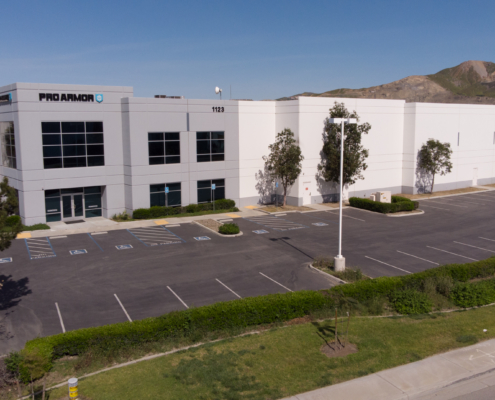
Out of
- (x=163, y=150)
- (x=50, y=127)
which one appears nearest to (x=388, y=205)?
(x=163, y=150)

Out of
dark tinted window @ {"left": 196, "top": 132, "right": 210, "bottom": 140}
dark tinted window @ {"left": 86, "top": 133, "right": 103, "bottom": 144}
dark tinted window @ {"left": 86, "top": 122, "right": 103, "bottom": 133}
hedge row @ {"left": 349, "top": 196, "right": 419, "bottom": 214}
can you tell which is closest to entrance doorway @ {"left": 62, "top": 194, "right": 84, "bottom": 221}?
dark tinted window @ {"left": 86, "top": 133, "right": 103, "bottom": 144}

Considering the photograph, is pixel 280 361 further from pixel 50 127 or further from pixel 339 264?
pixel 50 127

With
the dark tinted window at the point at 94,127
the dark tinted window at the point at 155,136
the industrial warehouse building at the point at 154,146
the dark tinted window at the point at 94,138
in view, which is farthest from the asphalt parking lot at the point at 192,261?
the dark tinted window at the point at 94,127

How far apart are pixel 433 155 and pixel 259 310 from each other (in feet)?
114

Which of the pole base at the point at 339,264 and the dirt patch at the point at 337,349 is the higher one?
the pole base at the point at 339,264

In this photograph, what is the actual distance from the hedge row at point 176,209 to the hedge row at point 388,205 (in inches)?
421

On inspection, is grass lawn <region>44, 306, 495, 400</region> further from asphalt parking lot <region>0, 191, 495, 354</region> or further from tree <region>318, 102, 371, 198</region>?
tree <region>318, 102, 371, 198</region>

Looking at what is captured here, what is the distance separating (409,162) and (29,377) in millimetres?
40245

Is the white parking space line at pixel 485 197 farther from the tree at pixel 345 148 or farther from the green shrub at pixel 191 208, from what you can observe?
the green shrub at pixel 191 208

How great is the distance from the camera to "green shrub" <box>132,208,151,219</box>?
33469 millimetres

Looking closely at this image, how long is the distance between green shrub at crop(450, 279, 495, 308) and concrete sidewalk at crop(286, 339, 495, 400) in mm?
4791

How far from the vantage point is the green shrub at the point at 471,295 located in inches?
679

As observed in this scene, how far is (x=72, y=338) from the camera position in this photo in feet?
43.1

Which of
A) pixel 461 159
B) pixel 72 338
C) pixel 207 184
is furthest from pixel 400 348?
pixel 461 159
